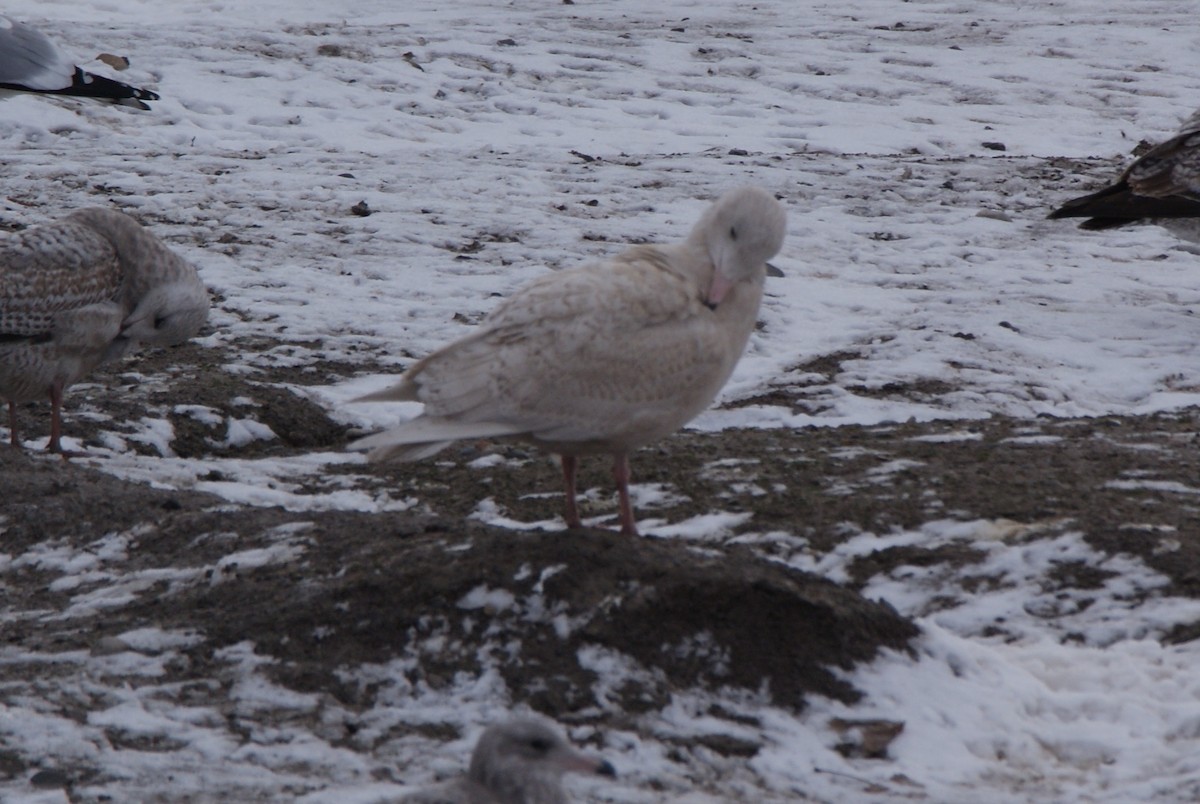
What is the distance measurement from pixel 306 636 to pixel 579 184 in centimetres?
814

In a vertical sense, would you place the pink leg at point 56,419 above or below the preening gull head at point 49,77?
below

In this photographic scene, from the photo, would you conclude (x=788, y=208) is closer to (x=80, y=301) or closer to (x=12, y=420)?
(x=80, y=301)

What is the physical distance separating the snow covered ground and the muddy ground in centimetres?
13

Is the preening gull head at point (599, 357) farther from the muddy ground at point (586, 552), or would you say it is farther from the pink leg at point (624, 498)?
the muddy ground at point (586, 552)

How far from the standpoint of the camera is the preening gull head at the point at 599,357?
468cm

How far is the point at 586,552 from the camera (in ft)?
15.4

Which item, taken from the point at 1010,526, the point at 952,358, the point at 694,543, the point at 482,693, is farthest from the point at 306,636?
the point at 952,358

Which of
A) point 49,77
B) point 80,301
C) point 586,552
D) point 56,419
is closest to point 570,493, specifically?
point 586,552

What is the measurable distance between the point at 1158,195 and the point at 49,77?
716 centimetres

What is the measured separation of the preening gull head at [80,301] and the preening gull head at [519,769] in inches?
159

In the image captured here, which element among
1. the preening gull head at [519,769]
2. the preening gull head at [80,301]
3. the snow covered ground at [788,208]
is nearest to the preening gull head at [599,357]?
the snow covered ground at [788,208]

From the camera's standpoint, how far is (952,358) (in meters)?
8.50

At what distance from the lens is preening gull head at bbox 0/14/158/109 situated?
10.3 meters

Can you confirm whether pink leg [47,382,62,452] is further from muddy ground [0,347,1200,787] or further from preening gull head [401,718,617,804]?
preening gull head [401,718,617,804]
